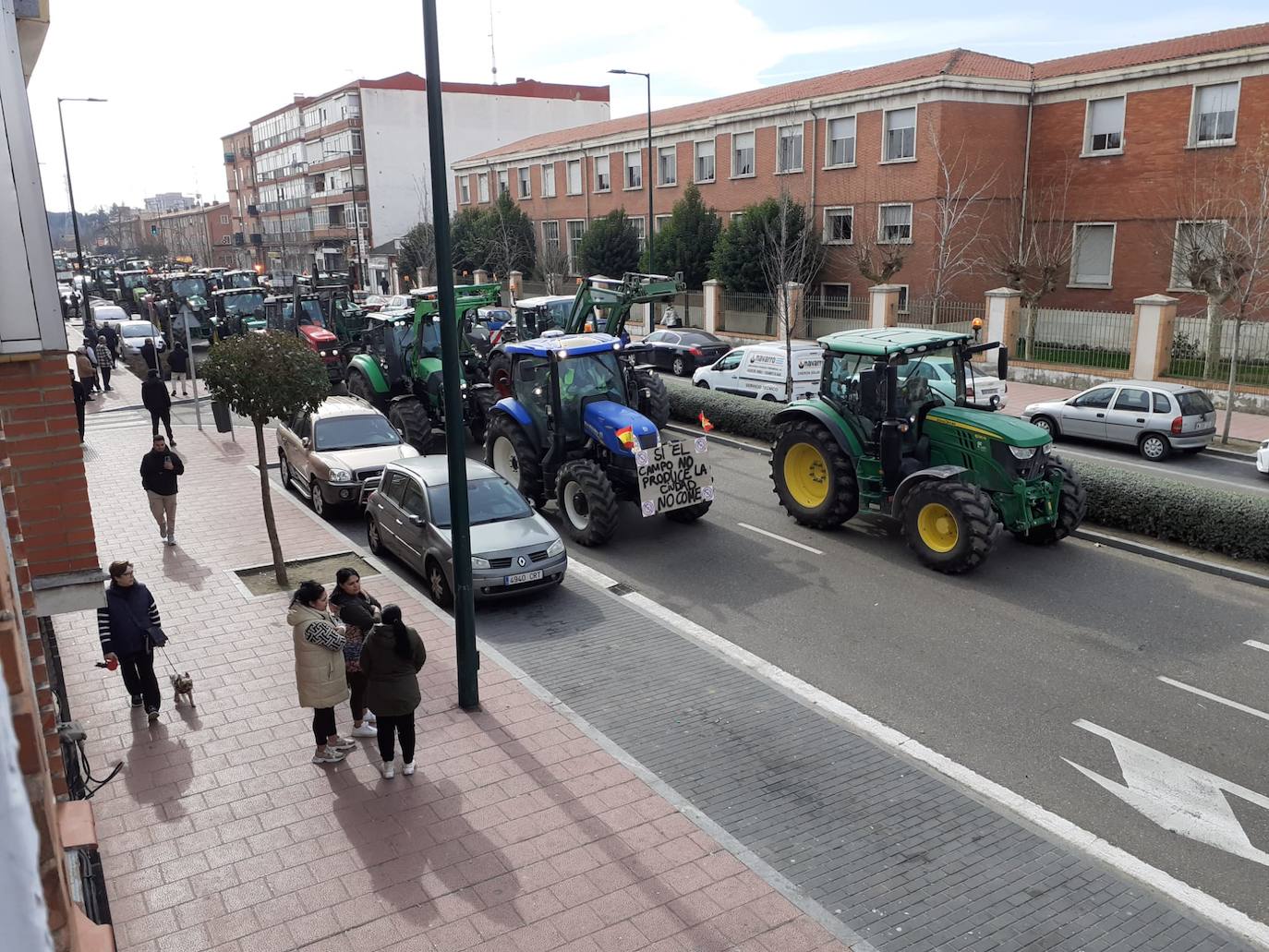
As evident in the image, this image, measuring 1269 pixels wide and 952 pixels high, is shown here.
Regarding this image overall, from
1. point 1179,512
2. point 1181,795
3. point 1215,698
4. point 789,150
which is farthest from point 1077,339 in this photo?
point 1181,795

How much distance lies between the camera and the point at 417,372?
19.0 m

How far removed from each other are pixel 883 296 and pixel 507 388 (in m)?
16.3

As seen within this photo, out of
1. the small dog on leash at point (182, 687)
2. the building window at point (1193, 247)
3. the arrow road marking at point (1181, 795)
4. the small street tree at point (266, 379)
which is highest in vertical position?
the building window at point (1193, 247)

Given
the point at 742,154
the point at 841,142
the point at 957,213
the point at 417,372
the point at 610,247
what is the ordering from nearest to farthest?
the point at 417,372 → the point at 957,213 → the point at 841,142 → the point at 742,154 → the point at 610,247

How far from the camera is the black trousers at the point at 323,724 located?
7699 millimetres

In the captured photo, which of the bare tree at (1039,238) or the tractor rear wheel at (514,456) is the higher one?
the bare tree at (1039,238)

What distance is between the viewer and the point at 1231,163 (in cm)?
2855

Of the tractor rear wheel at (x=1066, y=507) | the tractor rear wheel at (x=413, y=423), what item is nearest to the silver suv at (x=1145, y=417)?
the tractor rear wheel at (x=1066, y=507)

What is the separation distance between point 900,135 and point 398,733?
31.3 meters

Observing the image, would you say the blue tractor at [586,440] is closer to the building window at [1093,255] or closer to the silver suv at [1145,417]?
the silver suv at [1145,417]

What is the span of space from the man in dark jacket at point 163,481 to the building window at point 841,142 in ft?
92.7

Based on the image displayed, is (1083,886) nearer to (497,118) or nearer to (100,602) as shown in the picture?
(100,602)

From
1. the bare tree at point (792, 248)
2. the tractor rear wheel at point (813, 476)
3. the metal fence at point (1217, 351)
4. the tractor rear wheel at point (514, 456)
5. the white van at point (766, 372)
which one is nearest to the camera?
the tractor rear wheel at point (813, 476)

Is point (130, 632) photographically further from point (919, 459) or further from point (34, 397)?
point (919, 459)
